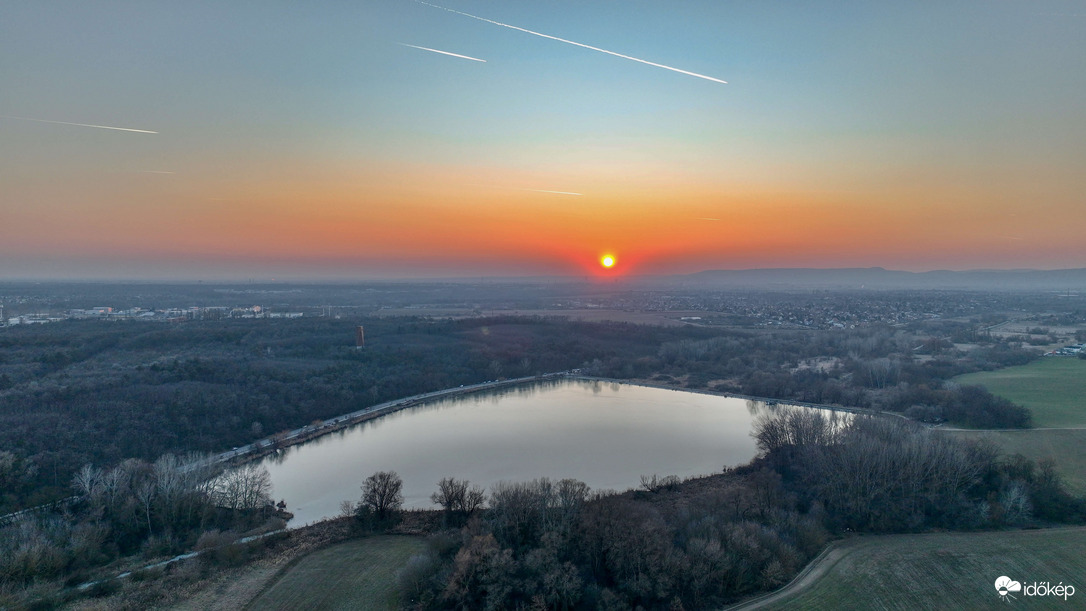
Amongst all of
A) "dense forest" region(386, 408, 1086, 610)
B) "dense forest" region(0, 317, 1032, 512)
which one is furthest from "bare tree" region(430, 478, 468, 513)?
"dense forest" region(0, 317, 1032, 512)

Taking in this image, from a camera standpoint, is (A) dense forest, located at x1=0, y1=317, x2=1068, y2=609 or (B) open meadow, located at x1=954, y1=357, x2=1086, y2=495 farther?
(B) open meadow, located at x1=954, y1=357, x2=1086, y2=495

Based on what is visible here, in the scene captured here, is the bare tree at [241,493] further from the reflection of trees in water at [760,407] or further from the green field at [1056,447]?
the reflection of trees in water at [760,407]

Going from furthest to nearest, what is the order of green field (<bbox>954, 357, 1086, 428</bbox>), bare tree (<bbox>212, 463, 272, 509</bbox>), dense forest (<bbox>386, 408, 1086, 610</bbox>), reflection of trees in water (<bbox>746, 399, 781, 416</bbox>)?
1. reflection of trees in water (<bbox>746, 399, 781, 416</bbox>)
2. green field (<bbox>954, 357, 1086, 428</bbox>)
3. bare tree (<bbox>212, 463, 272, 509</bbox>)
4. dense forest (<bbox>386, 408, 1086, 610</bbox>)

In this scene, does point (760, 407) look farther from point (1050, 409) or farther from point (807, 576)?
point (807, 576)

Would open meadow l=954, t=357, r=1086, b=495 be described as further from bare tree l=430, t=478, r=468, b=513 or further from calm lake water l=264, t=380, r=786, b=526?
bare tree l=430, t=478, r=468, b=513

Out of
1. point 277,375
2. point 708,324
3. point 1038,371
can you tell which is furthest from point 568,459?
point 708,324

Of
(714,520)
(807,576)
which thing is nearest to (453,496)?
(714,520)

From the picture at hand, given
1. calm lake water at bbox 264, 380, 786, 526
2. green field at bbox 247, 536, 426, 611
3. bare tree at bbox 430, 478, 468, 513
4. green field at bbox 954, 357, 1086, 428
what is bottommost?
calm lake water at bbox 264, 380, 786, 526
